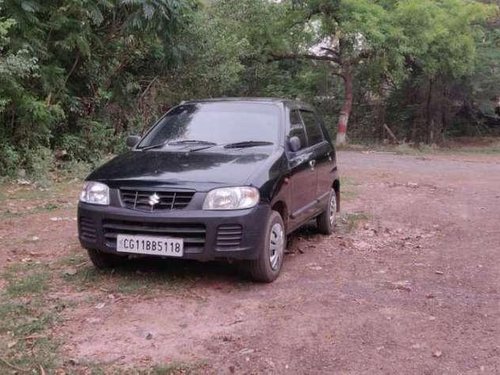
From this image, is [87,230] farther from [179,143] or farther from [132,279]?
[179,143]

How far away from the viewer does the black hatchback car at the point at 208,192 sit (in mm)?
4852

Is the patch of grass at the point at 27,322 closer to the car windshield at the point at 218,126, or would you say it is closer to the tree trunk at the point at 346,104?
the car windshield at the point at 218,126

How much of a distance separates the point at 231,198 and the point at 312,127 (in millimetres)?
2543

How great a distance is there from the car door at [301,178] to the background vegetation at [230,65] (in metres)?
5.38

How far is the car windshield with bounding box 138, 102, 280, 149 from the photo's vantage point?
5.99m

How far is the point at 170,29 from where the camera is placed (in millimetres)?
13102

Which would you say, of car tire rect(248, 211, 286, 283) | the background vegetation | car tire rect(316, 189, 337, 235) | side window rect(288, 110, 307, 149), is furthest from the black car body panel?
the background vegetation

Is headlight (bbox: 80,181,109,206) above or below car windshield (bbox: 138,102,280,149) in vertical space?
below

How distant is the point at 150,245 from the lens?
489cm

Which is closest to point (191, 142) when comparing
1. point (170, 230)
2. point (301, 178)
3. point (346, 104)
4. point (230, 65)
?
point (301, 178)

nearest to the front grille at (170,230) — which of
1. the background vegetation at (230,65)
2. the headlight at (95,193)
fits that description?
the headlight at (95,193)

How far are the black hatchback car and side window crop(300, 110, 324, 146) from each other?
21.3 inches

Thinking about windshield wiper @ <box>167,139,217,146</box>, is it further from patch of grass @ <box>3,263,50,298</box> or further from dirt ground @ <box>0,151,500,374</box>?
patch of grass @ <box>3,263,50,298</box>

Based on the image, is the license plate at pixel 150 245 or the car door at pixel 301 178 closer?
the license plate at pixel 150 245
